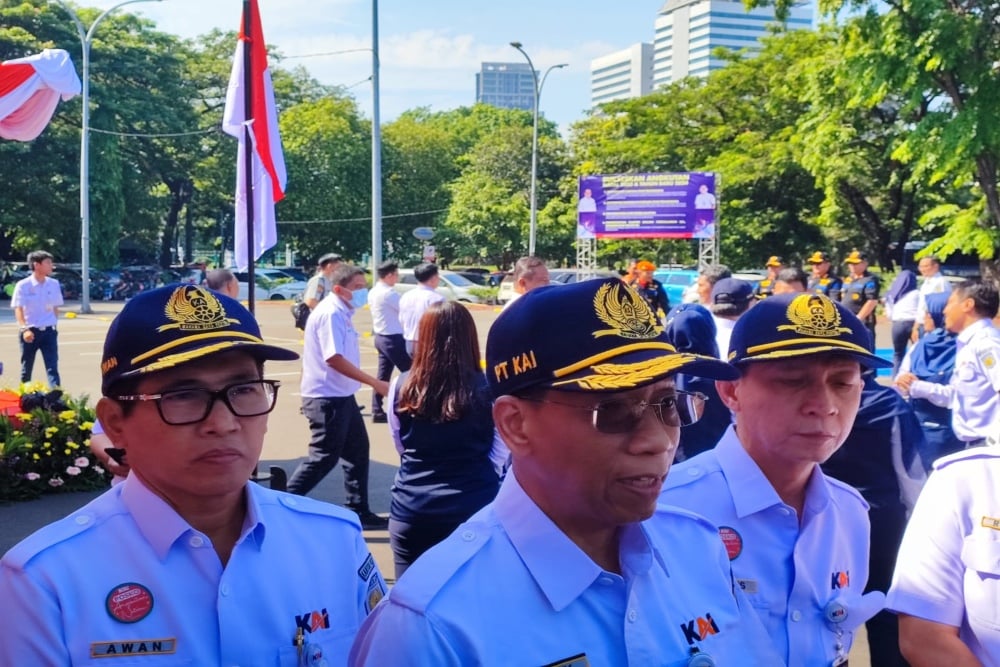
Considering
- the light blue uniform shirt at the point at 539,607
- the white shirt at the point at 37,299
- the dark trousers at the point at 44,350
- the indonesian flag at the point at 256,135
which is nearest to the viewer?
the light blue uniform shirt at the point at 539,607

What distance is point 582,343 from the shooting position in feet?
5.15

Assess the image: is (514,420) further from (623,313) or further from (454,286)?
(454,286)

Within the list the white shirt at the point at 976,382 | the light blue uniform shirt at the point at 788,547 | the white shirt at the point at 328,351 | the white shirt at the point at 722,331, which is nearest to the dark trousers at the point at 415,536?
the light blue uniform shirt at the point at 788,547

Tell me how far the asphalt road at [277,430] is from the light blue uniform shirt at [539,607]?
350 cm

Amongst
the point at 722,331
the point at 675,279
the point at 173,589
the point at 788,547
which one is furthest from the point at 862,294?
the point at 675,279

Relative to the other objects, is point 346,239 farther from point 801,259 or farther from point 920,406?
point 920,406

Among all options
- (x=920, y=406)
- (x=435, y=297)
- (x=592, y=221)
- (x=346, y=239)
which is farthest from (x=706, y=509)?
(x=346, y=239)

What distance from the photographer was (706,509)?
7.75ft

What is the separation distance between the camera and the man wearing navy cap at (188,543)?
1760 mm

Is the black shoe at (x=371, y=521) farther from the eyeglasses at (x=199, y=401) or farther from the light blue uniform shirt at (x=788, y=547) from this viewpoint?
the eyeglasses at (x=199, y=401)

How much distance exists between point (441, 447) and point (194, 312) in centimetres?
209

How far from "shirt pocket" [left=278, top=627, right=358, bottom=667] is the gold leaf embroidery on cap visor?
0.76 m

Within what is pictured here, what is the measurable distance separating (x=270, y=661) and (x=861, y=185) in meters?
34.3

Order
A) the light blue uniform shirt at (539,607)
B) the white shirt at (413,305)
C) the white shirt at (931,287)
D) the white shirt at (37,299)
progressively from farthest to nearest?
the white shirt at (931,287) < the white shirt at (37,299) < the white shirt at (413,305) < the light blue uniform shirt at (539,607)
